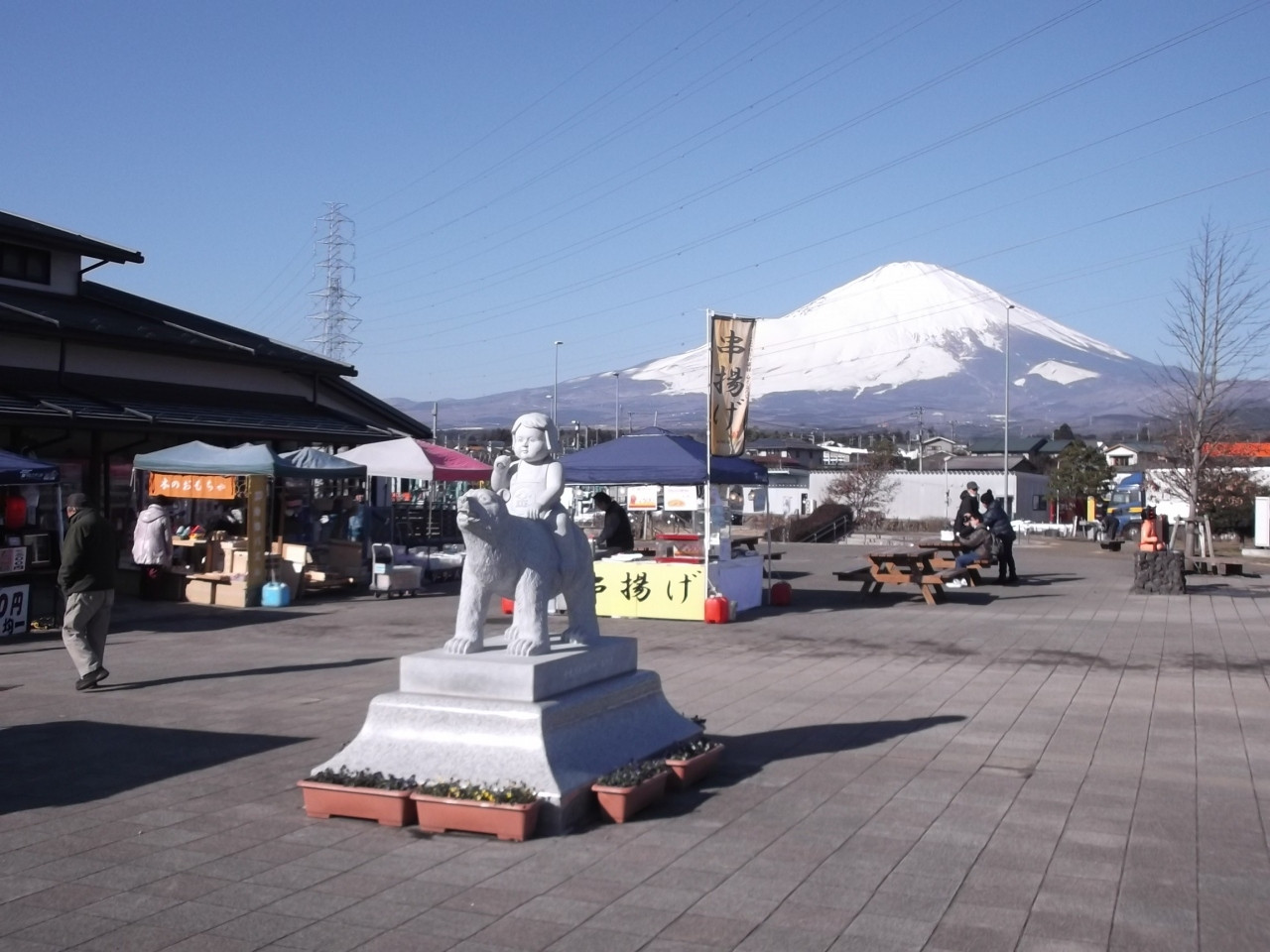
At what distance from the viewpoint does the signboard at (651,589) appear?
16.6 meters

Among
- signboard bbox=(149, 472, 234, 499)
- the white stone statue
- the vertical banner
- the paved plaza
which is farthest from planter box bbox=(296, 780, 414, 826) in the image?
signboard bbox=(149, 472, 234, 499)

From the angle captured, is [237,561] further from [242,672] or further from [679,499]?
[242,672]

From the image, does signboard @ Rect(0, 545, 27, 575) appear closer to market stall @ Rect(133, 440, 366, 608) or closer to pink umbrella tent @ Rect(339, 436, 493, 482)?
market stall @ Rect(133, 440, 366, 608)

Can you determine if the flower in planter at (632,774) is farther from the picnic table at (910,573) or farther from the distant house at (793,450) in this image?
the distant house at (793,450)

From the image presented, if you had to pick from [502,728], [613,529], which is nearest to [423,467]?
[613,529]

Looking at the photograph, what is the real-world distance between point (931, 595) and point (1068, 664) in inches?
242

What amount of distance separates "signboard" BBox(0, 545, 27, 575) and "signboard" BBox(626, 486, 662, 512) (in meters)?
9.38

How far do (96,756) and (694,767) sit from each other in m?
4.02

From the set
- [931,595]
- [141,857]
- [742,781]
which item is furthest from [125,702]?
[931,595]

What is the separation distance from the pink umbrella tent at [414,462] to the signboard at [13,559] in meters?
6.44

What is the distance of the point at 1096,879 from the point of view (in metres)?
5.67

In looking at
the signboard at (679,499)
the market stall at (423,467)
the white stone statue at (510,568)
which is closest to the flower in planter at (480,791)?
the white stone statue at (510,568)

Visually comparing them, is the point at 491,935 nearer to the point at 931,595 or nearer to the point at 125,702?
the point at 125,702

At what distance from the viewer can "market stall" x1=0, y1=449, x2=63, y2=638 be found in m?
14.6
